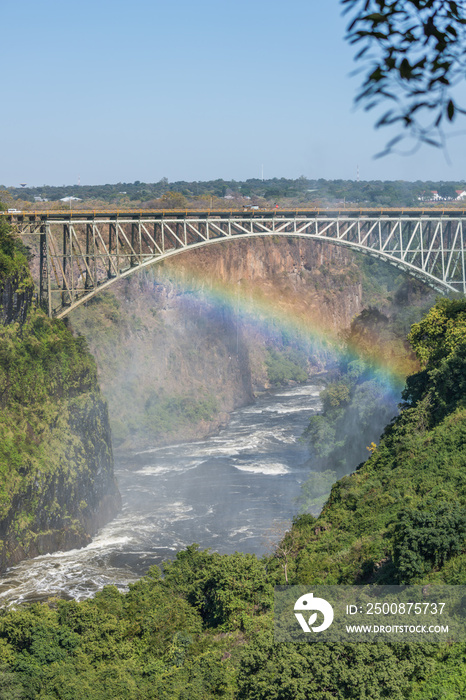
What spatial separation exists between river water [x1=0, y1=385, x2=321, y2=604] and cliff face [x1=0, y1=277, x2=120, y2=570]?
3.20 ft

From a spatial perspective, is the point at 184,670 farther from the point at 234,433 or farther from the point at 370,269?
the point at 370,269

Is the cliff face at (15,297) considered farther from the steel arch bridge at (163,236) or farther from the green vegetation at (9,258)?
the steel arch bridge at (163,236)

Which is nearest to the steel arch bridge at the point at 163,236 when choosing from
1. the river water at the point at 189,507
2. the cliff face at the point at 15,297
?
the cliff face at the point at 15,297

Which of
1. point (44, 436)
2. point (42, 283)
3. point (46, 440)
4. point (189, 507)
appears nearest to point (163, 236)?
point (42, 283)

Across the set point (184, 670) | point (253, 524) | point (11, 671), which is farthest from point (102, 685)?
point (253, 524)

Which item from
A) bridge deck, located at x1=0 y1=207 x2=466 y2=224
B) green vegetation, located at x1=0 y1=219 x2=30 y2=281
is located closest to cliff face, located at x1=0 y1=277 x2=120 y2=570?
green vegetation, located at x1=0 y1=219 x2=30 y2=281

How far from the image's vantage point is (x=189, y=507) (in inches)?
1791

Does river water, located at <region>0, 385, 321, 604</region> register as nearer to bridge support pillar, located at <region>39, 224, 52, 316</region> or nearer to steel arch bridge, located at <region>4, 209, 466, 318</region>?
bridge support pillar, located at <region>39, 224, 52, 316</region>

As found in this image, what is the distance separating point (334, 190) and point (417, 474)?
4033 inches

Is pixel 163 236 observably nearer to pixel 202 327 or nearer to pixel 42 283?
pixel 42 283

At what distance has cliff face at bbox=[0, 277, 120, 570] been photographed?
122 ft

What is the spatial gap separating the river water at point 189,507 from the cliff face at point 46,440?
3.20ft

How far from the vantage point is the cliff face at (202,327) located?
228ft

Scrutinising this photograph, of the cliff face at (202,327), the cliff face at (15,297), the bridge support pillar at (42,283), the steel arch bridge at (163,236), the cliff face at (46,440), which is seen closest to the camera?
the cliff face at (46,440)
